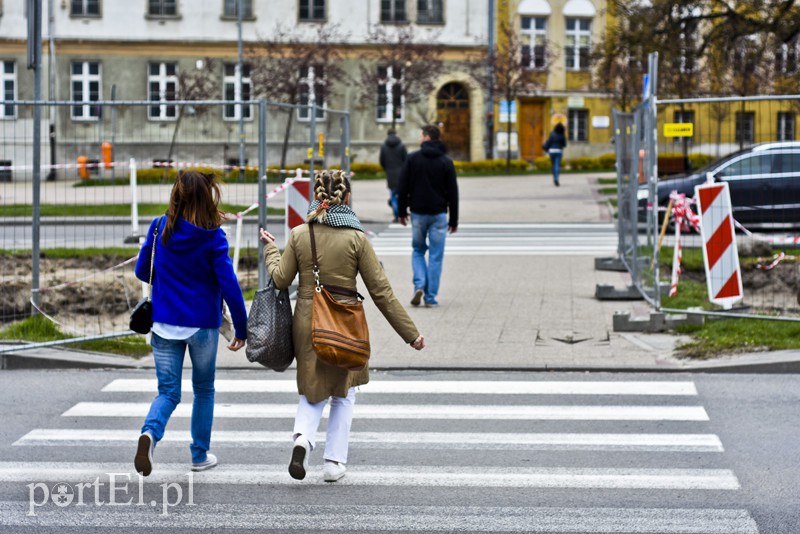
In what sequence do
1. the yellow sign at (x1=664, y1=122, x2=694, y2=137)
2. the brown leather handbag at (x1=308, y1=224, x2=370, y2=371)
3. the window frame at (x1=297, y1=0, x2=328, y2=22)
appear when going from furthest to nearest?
the window frame at (x1=297, y1=0, x2=328, y2=22)
the yellow sign at (x1=664, y1=122, x2=694, y2=137)
the brown leather handbag at (x1=308, y1=224, x2=370, y2=371)

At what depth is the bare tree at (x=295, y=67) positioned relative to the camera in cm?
4469

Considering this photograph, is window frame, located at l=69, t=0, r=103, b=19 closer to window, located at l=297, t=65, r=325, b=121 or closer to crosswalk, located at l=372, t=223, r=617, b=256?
window, located at l=297, t=65, r=325, b=121

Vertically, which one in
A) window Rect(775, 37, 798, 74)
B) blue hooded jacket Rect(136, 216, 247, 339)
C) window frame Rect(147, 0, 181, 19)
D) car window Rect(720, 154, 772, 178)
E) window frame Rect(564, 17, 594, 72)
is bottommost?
blue hooded jacket Rect(136, 216, 247, 339)

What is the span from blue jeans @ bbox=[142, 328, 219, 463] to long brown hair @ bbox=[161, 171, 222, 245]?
549mm

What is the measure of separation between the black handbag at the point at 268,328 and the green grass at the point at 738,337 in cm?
507

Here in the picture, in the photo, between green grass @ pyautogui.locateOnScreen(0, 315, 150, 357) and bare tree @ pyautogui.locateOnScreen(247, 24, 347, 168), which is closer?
green grass @ pyautogui.locateOnScreen(0, 315, 150, 357)

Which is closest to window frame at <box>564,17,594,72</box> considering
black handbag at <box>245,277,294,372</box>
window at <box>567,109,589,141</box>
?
window at <box>567,109,589,141</box>

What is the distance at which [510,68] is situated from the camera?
4519 centimetres

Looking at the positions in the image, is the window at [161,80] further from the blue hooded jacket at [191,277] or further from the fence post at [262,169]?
the blue hooded jacket at [191,277]

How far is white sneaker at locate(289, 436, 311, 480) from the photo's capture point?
6949 millimetres

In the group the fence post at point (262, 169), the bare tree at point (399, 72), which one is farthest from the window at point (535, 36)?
the fence post at point (262, 169)

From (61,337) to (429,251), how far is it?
4096 millimetres

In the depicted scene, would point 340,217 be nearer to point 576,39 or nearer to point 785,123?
point 785,123

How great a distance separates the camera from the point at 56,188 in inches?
728
